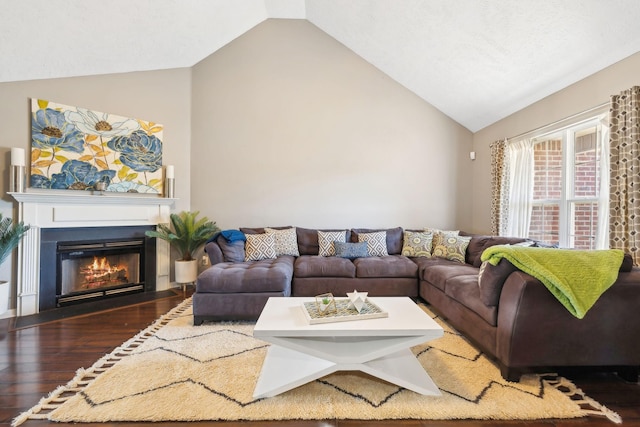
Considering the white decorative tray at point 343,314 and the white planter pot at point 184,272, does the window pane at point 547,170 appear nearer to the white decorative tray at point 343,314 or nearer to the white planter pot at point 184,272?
the white decorative tray at point 343,314

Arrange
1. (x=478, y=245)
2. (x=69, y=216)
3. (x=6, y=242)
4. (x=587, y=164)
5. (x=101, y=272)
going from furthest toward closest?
(x=101, y=272), (x=478, y=245), (x=69, y=216), (x=587, y=164), (x=6, y=242)

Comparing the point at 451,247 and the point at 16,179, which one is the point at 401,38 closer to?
the point at 451,247

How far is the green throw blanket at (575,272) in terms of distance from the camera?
1622mm

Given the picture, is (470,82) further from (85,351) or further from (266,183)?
(85,351)

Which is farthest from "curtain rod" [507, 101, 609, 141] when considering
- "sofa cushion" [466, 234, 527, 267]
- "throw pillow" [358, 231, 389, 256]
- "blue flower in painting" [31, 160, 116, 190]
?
"blue flower in painting" [31, 160, 116, 190]

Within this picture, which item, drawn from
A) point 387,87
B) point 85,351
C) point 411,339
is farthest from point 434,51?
point 85,351

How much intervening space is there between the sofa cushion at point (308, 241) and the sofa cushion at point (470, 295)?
1.65 metres

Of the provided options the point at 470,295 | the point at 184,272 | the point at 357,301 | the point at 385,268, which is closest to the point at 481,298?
the point at 470,295

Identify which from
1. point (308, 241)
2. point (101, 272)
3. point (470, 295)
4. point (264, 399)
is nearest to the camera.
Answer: point (264, 399)

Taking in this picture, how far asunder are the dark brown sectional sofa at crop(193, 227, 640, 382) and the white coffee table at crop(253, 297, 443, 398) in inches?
21.7

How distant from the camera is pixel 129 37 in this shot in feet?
10.2

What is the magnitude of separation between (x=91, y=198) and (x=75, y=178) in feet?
0.86

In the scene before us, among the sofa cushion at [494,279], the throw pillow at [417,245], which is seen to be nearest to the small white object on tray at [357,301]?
the sofa cushion at [494,279]

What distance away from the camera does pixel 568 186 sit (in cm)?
297
